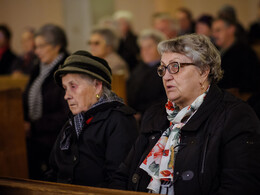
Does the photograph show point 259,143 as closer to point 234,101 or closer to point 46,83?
point 234,101

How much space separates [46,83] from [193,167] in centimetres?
233

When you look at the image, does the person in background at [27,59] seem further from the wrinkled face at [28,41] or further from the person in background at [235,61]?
the person in background at [235,61]

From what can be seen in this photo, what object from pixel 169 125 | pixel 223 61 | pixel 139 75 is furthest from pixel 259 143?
pixel 139 75

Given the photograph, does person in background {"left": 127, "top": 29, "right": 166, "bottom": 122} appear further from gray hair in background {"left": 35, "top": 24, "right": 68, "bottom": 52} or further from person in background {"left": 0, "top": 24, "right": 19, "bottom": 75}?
person in background {"left": 0, "top": 24, "right": 19, "bottom": 75}

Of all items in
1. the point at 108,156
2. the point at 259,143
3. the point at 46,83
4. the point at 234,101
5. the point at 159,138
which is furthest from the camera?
the point at 46,83

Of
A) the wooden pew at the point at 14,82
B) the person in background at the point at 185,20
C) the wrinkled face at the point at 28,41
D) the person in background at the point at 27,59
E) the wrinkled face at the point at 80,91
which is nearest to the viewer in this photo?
the wrinkled face at the point at 80,91

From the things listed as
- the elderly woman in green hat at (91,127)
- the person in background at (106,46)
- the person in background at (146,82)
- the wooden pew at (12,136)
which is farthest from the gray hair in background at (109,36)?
the elderly woman in green hat at (91,127)

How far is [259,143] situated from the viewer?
5.95 ft

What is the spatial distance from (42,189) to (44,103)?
2085 mm

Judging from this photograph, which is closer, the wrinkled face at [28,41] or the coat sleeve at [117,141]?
the coat sleeve at [117,141]

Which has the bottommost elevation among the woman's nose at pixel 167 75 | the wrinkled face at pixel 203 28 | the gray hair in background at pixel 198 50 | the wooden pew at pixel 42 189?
the wooden pew at pixel 42 189

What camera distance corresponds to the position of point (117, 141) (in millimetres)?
2443

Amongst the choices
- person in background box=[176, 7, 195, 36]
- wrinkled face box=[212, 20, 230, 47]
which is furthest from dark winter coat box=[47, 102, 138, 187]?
person in background box=[176, 7, 195, 36]

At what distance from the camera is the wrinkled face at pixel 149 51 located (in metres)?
4.55
